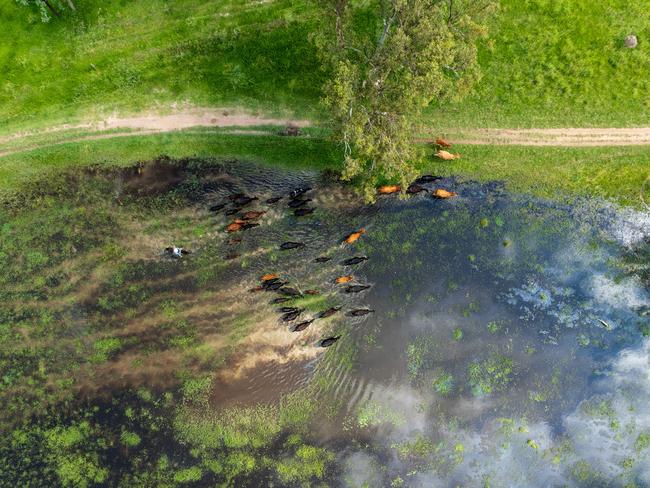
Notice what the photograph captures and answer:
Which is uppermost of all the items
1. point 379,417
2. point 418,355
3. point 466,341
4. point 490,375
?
point 466,341

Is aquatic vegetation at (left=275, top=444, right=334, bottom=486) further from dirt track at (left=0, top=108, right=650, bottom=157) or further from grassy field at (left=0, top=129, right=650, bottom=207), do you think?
dirt track at (left=0, top=108, right=650, bottom=157)

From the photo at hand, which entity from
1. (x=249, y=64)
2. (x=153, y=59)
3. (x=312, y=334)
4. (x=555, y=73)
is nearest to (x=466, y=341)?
(x=312, y=334)

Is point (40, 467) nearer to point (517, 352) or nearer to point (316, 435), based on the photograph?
point (316, 435)

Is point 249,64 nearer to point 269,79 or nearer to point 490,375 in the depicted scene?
point 269,79

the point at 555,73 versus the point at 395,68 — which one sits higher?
the point at 395,68

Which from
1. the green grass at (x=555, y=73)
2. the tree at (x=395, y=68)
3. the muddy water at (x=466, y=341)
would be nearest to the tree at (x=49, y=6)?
the muddy water at (x=466, y=341)

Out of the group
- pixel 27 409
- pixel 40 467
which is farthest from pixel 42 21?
pixel 40 467

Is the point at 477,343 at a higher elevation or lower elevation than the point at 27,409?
higher
